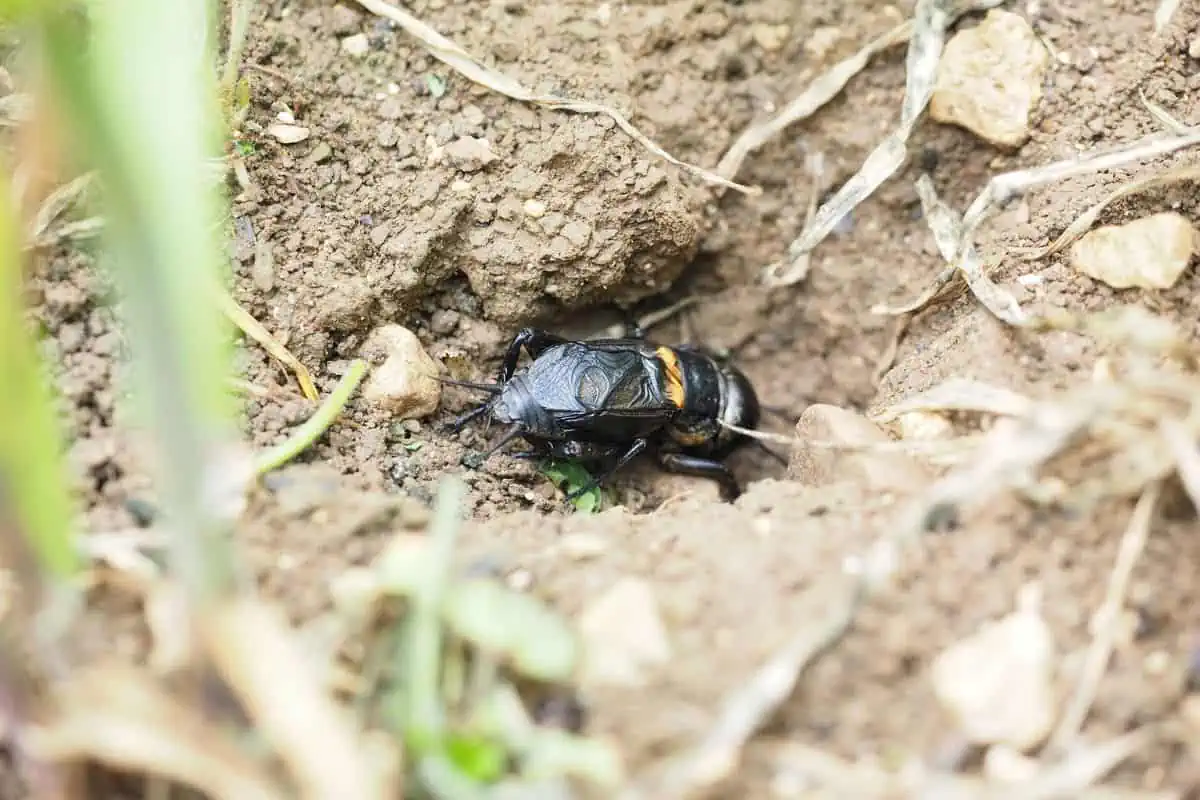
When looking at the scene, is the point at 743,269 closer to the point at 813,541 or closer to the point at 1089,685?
the point at 813,541

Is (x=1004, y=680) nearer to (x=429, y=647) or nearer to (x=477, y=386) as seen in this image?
(x=429, y=647)

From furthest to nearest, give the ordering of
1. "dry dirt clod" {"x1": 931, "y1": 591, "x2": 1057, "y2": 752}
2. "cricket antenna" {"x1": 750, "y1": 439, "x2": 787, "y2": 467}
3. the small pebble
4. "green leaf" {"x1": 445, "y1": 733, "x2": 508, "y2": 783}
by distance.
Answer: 1. "cricket antenna" {"x1": 750, "y1": 439, "x2": 787, "y2": 467}
2. the small pebble
3. "dry dirt clod" {"x1": 931, "y1": 591, "x2": 1057, "y2": 752}
4. "green leaf" {"x1": 445, "y1": 733, "x2": 508, "y2": 783}

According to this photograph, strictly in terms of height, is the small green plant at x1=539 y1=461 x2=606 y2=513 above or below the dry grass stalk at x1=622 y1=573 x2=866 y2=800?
below

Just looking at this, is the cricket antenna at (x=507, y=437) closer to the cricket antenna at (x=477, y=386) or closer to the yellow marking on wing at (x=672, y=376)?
the cricket antenna at (x=477, y=386)

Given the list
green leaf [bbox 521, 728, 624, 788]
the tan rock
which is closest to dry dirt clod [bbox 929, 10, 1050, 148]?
the tan rock

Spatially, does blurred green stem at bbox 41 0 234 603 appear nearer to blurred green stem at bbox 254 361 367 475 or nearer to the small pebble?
blurred green stem at bbox 254 361 367 475

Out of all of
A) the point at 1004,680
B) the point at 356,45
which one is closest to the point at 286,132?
the point at 356,45

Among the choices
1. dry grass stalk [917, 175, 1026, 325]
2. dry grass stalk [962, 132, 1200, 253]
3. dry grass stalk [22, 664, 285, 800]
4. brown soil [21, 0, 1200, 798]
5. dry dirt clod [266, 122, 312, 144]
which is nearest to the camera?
dry grass stalk [22, 664, 285, 800]
